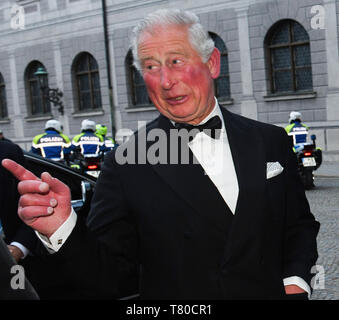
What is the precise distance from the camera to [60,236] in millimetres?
1856

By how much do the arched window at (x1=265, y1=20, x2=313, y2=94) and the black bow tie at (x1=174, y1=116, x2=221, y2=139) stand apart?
16.0 meters

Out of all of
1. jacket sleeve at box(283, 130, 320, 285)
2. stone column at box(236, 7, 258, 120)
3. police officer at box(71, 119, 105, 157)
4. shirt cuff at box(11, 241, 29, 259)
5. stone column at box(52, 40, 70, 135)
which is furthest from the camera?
stone column at box(52, 40, 70, 135)

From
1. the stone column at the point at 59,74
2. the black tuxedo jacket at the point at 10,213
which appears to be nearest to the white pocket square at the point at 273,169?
the black tuxedo jacket at the point at 10,213

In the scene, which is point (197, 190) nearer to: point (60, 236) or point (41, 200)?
point (60, 236)

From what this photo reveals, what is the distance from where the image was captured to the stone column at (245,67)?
18.7m

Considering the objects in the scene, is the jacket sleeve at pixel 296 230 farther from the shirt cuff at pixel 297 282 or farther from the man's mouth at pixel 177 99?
the man's mouth at pixel 177 99

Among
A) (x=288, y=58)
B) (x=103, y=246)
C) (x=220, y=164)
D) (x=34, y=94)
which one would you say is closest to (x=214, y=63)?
(x=220, y=164)

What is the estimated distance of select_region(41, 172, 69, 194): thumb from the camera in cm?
171

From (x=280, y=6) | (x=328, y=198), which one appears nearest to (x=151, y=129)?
(x=328, y=198)

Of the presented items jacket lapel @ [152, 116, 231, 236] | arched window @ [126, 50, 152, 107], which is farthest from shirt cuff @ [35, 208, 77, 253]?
arched window @ [126, 50, 152, 107]

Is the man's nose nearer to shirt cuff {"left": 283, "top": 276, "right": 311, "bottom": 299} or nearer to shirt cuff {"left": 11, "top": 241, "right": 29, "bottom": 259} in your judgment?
shirt cuff {"left": 283, "top": 276, "right": 311, "bottom": 299}

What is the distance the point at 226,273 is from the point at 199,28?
843mm

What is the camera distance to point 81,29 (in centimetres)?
2316

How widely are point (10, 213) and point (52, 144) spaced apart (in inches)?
397
